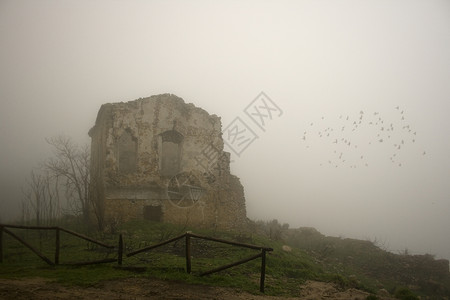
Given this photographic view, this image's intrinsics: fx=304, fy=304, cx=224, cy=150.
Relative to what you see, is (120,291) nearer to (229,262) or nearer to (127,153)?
(229,262)

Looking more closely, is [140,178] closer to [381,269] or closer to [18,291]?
[18,291]

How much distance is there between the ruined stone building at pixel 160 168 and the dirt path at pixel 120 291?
26.6 ft

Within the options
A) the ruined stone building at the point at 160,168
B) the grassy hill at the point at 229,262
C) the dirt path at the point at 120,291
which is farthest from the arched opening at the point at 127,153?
the dirt path at the point at 120,291

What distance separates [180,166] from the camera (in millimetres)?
15656

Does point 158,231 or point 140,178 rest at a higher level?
point 140,178

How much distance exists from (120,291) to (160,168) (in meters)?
9.97

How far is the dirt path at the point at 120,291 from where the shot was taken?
17.7ft

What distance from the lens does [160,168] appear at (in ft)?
50.9

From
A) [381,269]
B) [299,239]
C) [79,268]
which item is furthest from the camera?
[299,239]

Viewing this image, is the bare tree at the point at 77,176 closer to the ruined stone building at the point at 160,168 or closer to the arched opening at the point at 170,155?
the ruined stone building at the point at 160,168

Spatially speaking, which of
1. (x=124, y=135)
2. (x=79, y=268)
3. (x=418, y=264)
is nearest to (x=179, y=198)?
(x=124, y=135)

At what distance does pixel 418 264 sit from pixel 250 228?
8.47 meters

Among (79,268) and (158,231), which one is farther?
(158,231)

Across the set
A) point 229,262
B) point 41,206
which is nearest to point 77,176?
point 41,206
